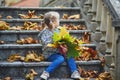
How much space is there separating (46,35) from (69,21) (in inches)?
52.9

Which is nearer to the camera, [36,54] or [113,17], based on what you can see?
[113,17]

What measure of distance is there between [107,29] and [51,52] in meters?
0.96

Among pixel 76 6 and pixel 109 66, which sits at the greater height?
pixel 76 6

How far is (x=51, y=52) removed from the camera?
6809mm

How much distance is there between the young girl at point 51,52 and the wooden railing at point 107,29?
565mm

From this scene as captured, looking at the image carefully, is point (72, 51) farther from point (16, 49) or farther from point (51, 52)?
point (16, 49)

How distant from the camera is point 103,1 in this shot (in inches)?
274

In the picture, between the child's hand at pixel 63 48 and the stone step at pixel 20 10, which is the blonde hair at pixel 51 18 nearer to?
the child's hand at pixel 63 48

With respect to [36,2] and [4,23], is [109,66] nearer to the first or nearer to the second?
[4,23]

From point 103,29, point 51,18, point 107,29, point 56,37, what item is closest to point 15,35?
point 51,18

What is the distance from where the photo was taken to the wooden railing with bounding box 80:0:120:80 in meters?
6.11

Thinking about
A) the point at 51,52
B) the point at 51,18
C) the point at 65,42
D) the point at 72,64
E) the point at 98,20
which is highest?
the point at 51,18

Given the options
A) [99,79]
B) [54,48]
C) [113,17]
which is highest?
[113,17]

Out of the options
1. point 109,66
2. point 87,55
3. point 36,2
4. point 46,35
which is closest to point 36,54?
point 46,35
